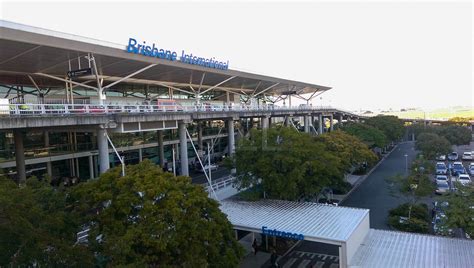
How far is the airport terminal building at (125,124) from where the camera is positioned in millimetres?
17484

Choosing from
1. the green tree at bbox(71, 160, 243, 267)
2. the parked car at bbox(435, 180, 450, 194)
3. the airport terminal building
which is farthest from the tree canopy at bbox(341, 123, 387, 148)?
the green tree at bbox(71, 160, 243, 267)

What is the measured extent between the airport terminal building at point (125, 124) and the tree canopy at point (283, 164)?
156 cm

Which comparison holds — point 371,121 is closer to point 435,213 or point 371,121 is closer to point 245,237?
point 435,213

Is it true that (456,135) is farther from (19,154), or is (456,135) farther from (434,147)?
(19,154)

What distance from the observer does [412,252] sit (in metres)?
17.1

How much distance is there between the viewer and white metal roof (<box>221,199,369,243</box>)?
17805 millimetres

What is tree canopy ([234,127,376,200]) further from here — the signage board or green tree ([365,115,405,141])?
green tree ([365,115,405,141])

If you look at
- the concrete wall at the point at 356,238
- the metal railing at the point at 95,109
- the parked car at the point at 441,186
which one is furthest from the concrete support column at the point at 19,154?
the parked car at the point at 441,186

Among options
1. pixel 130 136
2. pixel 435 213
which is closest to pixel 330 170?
pixel 435 213

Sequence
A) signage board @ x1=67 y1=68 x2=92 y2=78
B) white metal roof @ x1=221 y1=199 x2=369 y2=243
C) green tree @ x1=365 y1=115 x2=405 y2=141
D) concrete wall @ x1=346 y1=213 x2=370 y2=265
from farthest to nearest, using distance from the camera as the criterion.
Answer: green tree @ x1=365 y1=115 x2=405 y2=141 → signage board @ x1=67 y1=68 x2=92 y2=78 → white metal roof @ x1=221 y1=199 x2=369 y2=243 → concrete wall @ x1=346 y1=213 x2=370 y2=265

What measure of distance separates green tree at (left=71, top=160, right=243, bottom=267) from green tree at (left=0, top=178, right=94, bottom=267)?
987 millimetres

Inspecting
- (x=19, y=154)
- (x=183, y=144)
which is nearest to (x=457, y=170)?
(x=183, y=144)

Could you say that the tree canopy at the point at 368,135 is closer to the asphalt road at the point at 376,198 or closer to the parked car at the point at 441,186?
the asphalt road at the point at 376,198

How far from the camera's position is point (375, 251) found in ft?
58.0
